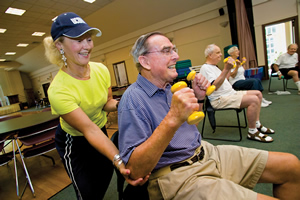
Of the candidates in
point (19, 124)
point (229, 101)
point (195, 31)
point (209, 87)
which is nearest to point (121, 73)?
point (195, 31)

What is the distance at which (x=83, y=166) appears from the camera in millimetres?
1212

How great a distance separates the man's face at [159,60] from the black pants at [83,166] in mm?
770

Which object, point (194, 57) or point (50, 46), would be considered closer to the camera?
point (50, 46)

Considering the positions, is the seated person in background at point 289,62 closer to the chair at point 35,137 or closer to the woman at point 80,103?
the woman at point 80,103

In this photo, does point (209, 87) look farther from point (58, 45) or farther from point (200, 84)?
point (58, 45)

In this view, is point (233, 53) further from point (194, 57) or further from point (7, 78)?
point (7, 78)

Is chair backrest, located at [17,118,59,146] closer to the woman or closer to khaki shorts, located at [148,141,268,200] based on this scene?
the woman

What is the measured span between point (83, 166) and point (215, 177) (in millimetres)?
932

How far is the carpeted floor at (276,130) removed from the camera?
6.53ft

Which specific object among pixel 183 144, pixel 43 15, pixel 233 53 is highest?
pixel 43 15

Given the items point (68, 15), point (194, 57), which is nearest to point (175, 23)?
point (194, 57)

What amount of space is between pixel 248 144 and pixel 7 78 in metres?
22.5

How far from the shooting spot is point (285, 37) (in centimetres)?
1121

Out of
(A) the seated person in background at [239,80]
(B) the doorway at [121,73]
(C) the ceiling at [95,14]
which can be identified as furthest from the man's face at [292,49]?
(B) the doorway at [121,73]
